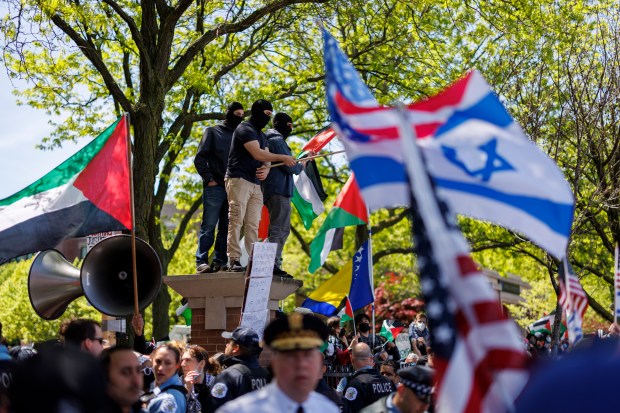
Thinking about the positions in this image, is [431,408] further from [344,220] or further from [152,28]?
[152,28]

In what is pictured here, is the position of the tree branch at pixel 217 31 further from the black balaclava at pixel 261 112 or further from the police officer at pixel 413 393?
the police officer at pixel 413 393

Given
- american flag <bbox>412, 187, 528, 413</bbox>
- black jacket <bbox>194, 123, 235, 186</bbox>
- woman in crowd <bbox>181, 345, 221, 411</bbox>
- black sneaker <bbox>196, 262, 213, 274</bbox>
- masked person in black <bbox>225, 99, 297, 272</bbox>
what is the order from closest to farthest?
1. american flag <bbox>412, 187, 528, 413</bbox>
2. woman in crowd <bbox>181, 345, 221, 411</bbox>
3. masked person in black <bbox>225, 99, 297, 272</bbox>
4. black sneaker <bbox>196, 262, 213, 274</bbox>
5. black jacket <bbox>194, 123, 235, 186</bbox>

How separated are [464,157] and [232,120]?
26.1ft

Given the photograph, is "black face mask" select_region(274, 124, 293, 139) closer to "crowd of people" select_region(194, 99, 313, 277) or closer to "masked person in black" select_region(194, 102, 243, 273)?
"crowd of people" select_region(194, 99, 313, 277)

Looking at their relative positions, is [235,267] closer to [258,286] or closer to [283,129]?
[258,286]

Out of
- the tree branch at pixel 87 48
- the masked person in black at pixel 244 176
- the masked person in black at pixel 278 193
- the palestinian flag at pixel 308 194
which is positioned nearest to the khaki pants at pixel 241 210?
the masked person in black at pixel 244 176

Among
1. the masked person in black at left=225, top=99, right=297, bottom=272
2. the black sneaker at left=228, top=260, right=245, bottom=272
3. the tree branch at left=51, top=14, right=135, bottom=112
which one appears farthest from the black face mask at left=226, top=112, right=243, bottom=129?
the tree branch at left=51, top=14, right=135, bottom=112

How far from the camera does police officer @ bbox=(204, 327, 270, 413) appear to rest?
25.7 feet

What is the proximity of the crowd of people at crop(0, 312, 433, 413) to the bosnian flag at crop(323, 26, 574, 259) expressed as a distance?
92 cm

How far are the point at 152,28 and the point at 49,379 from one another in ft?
45.5

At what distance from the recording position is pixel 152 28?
16.7 meters

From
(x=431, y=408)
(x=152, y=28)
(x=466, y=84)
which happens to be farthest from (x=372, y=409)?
(x=152, y=28)

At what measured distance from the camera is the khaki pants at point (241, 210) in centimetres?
1208

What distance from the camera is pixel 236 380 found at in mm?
7988
